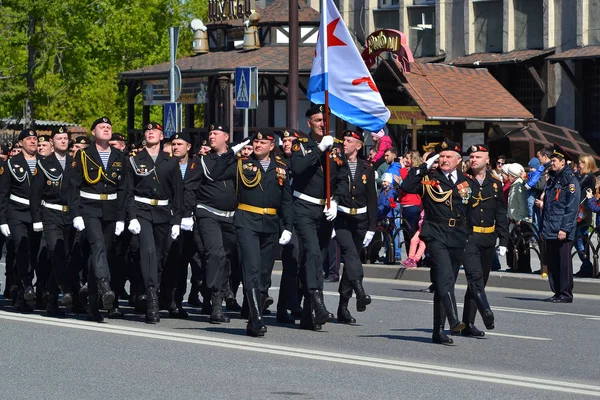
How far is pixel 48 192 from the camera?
15.6 meters

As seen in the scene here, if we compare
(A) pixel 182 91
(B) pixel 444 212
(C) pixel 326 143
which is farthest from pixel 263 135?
(A) pixel 182 91

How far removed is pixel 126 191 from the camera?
15.0m

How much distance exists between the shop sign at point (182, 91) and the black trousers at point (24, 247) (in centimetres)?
2358

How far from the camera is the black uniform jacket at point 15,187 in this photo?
1622 centimetres

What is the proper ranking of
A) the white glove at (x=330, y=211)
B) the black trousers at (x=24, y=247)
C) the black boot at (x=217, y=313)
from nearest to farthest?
the white glove at (x=330, y=211) < the black boot at (x=217, y=313) < the black trousers at (x=24, y=247)

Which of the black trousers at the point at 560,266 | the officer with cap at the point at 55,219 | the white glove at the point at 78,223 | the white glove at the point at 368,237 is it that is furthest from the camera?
the black trousers at the point at 560,266

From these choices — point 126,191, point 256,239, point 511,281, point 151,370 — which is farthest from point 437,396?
point 511,281

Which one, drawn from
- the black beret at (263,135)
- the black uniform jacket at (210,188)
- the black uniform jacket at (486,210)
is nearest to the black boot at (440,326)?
the black uniform jacket at (486,210)

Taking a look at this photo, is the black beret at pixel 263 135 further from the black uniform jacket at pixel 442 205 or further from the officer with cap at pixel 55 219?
the officer with cap at pixel 55 219

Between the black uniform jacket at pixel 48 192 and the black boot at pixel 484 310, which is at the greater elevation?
the black uniform jacket at pixel 48 192

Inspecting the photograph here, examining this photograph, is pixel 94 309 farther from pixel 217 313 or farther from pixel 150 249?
pixel 217 313

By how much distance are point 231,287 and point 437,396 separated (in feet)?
19.9

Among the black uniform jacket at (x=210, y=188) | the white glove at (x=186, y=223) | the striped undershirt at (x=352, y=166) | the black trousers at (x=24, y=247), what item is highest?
the striped undershirt at (x=352, y=166)

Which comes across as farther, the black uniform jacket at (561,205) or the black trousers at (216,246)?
the black uniform jacket at (561,205)
